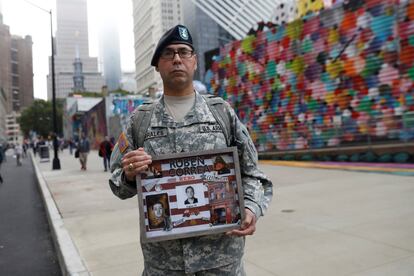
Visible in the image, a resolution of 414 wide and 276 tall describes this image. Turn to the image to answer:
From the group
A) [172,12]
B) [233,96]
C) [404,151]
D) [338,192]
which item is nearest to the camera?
[338,192]

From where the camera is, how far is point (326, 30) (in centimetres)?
1435

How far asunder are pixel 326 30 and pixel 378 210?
9883 millimetres

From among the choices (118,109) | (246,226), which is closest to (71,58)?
→ (118,109)

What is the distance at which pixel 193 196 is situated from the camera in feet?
5.94

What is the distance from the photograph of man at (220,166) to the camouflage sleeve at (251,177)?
19 centimetres

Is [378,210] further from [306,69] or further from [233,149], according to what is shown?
[306,69]

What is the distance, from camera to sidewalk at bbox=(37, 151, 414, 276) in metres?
4.05

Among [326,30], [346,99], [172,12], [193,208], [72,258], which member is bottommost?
[72,258]

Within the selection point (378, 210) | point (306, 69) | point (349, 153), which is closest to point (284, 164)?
point (349, 153)

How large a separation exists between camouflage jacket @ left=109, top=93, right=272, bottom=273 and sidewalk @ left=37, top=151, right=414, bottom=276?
2.22 metres

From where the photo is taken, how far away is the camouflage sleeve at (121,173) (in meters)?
1.87

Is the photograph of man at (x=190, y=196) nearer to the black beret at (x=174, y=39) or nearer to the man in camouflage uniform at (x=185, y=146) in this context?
the man in camouflage uniform at (x=185, y=146)

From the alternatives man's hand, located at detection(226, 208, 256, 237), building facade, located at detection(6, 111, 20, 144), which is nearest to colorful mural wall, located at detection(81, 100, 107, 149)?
man's hand, located at detection(226, 208, 256, 237)

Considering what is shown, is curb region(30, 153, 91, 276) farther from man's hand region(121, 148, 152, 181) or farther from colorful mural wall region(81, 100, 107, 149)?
colorful mural wall region(81, 100, 107, 149)
